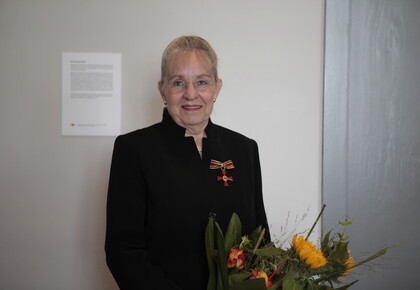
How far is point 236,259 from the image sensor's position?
3.18ft

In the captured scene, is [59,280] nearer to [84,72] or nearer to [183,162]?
[84,72]

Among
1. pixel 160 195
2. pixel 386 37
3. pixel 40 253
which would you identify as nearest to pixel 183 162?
pixel 160 195

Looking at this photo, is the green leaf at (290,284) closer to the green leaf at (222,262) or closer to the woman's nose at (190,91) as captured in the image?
the green leaf at (222,262)

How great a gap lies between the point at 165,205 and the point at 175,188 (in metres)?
0.06

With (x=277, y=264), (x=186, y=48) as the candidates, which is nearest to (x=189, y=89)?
(x=186, y=48)

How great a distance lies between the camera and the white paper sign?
2.09 m

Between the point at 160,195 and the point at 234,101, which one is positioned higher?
the point at 234,101

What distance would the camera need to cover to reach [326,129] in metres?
2.16

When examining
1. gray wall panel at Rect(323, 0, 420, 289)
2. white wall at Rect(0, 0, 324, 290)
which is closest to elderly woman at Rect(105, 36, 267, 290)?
white wall at Rect(0, 0, 324, 290)

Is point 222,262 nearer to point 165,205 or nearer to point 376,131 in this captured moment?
point 165,205

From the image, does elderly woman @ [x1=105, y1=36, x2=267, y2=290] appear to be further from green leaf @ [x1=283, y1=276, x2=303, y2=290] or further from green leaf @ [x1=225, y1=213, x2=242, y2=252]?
green leaf @ [x1=283, y1=276, x2=303, y2=290]

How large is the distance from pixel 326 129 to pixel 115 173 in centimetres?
137

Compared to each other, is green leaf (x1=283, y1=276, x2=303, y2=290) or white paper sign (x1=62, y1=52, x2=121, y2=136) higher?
white paper sign (x1=62, y1=52, x2=121, y2=136)

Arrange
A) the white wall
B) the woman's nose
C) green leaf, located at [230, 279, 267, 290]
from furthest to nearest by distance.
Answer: the white wall < the woman's nose < green leaf, located at [230, 279, 267, 290]
